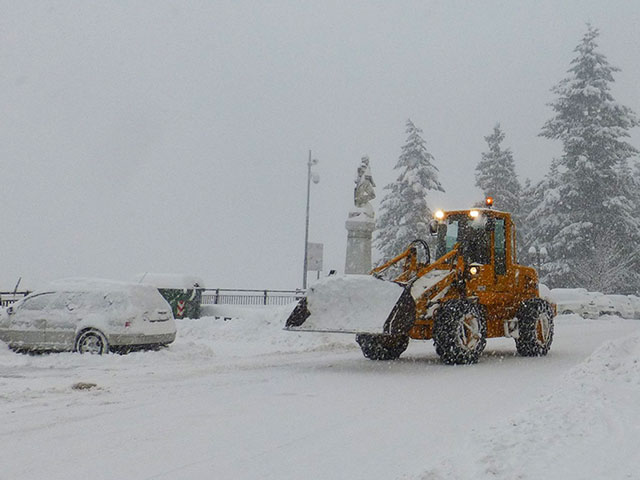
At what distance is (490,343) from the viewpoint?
707 inches

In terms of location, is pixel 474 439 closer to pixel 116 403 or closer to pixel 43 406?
pixel 116 403

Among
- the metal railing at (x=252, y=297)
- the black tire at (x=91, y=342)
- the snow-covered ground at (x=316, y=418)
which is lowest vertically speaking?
the snow-covered ground at (x=316, y=418)

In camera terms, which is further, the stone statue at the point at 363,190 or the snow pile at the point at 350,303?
the stone statue at the point at 363,190

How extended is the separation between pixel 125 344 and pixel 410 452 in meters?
8.47

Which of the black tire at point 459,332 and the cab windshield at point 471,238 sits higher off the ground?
the cab windshield at point 471,238

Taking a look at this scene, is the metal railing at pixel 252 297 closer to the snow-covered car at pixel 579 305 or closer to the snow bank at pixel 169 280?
the snow bank at pixel 169 280

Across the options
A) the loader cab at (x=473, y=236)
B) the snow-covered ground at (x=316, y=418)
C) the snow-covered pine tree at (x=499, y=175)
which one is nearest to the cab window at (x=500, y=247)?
the loader cab at (x=473, y=236)

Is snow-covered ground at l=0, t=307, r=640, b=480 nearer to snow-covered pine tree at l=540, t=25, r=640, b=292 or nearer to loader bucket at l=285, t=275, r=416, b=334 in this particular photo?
loader bucket at l=285, t=275, r=416, b=334

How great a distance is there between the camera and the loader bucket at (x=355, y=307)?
37.3ft

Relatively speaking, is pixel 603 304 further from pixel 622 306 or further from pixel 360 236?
pixel 360 236

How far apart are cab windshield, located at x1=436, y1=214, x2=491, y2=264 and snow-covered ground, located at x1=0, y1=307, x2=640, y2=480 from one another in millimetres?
2170

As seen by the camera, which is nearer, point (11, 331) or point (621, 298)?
point (11, 331)

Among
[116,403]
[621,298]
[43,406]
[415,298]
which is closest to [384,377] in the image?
[415,298]

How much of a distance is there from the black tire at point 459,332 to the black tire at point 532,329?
176cm
